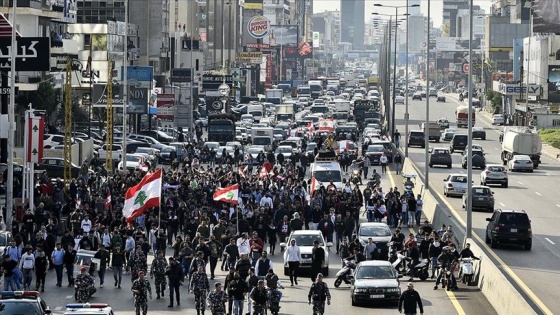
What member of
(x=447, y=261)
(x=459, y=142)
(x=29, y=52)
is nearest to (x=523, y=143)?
(x=459, y=142)

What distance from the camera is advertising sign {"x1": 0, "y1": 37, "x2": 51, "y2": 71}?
4916 cm

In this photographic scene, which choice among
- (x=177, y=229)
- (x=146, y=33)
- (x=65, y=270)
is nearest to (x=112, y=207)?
(x=177, y=229)

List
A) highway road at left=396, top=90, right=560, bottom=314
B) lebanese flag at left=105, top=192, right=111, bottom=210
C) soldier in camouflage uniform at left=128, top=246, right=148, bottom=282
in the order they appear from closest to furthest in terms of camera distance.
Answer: soldier in camouflage uniform at left=128, top=246, right=148, bottom=282 → highway road at left=396, top=90, right=560, bottom=314 → lebanese flag at left=105, top=192, right=111, bottom=210

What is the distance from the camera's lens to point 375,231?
134ft

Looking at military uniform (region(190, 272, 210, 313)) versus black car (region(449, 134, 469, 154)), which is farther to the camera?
black car (region(449, 134, 469, 154))

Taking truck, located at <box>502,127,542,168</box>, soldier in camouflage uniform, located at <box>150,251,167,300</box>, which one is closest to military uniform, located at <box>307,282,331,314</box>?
soldier in camouflage uniform, located at <box>150,251,167,300</box>

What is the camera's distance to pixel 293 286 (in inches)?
1425

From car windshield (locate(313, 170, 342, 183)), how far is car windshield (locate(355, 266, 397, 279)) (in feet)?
86.4

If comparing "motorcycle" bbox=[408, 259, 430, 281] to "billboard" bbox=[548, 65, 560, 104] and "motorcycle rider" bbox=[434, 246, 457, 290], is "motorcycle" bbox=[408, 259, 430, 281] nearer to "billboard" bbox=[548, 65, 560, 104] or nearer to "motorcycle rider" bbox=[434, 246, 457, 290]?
"motorcycle rider" bbox=[434, 246, 457, 290]

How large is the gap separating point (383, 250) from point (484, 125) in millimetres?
100189

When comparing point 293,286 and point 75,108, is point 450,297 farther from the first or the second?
point 75,108

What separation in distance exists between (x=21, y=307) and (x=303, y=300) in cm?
957

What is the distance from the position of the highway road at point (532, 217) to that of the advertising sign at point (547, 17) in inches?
774

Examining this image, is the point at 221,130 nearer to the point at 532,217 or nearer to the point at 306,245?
the point at 532,217
